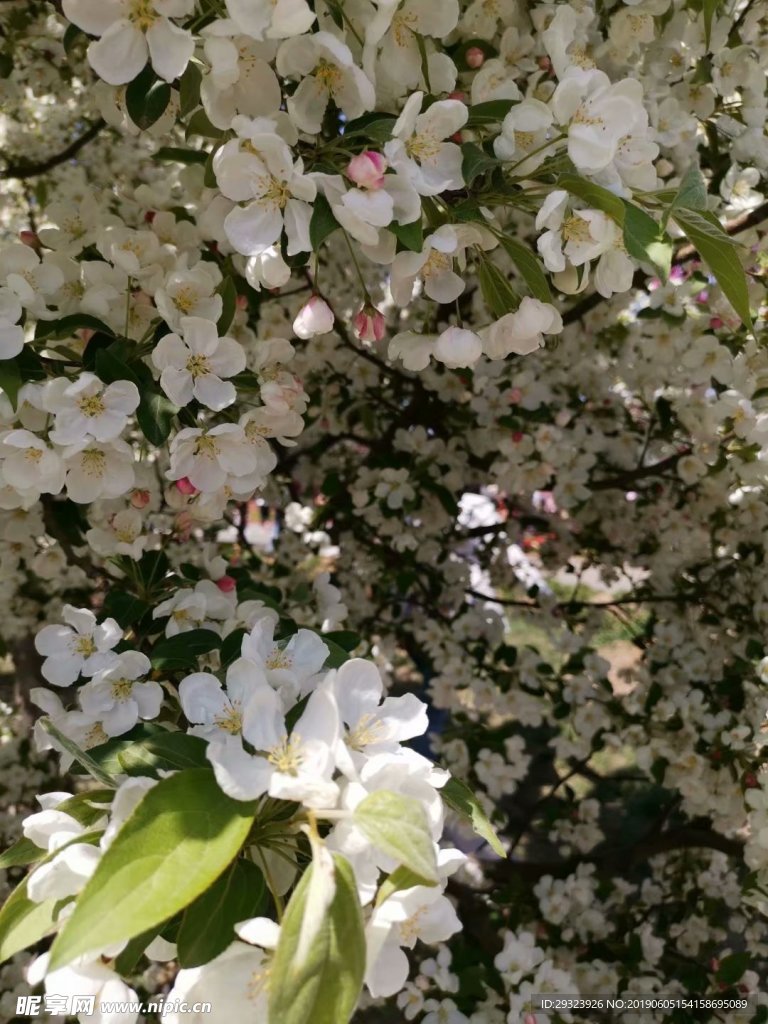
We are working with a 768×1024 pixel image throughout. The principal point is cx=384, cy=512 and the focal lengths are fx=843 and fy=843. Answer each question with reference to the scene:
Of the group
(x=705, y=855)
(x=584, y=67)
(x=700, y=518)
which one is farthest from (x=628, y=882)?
(x=584, y=67)

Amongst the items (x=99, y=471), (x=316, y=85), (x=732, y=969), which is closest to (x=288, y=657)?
(x=99, y=471)

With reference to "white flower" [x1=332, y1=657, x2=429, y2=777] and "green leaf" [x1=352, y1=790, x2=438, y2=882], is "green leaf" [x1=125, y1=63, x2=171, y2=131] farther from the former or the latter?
"green leaf" [x1=352, y1=790, x2=438, y2=882]

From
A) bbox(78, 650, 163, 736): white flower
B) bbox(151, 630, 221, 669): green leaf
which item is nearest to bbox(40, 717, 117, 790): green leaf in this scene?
bbox(78, 650, 163, 736): white flower

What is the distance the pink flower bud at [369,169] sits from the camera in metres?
0.94

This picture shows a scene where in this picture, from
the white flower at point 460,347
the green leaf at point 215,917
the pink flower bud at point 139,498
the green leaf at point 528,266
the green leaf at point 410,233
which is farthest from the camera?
the pink flower bud at point 139,498

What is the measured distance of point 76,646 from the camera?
1254 mm

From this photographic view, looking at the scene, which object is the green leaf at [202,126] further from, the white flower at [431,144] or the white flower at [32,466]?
the white flower at [32,466]

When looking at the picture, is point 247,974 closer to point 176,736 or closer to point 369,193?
point 176,736

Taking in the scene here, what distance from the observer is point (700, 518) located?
2539 millimetres

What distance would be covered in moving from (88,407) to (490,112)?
66cm

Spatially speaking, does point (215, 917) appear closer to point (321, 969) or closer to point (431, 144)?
point (321, 969)

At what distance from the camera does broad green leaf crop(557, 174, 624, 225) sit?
0.94 m

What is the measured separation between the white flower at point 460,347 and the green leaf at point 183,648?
0.54 meters

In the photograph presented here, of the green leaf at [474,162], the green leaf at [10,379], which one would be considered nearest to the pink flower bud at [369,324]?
the green leaf at [474,162]
